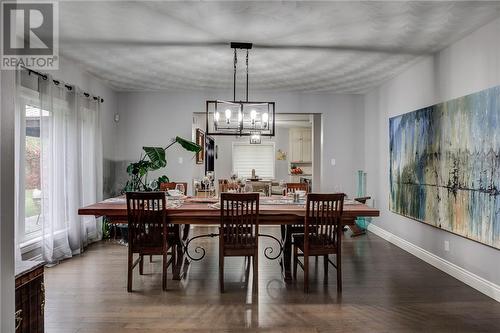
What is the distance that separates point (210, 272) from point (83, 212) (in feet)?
4.93

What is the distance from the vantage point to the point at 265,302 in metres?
3.08

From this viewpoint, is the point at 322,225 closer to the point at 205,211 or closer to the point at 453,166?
the point at 205,211

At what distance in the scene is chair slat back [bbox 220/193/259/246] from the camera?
3.17 m

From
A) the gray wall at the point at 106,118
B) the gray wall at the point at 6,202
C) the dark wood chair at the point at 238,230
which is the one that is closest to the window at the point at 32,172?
the gray wall at the point at 106,118

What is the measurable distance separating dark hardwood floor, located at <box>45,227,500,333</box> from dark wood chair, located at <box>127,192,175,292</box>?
1.23ft

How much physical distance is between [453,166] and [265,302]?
8.17 feet

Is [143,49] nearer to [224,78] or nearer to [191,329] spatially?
[224,78]

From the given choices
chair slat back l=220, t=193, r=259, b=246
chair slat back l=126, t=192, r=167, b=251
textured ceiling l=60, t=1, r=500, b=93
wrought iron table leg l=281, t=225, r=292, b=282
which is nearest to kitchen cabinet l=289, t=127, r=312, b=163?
textured ceiling l=60, t=1, r=500, b=93

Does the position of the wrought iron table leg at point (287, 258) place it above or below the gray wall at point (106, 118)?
below

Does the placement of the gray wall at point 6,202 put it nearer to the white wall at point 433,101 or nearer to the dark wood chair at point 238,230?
the dark wood chair at point 238,230

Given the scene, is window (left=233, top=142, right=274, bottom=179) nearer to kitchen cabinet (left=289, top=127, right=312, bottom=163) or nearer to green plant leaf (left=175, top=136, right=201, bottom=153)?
kitchen cabinet (left=289, top=127, right=312, bottom=163)

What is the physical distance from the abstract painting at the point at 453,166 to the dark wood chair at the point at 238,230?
2133mm

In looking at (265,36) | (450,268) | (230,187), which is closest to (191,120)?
(230,187)

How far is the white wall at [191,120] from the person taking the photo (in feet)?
21.5
